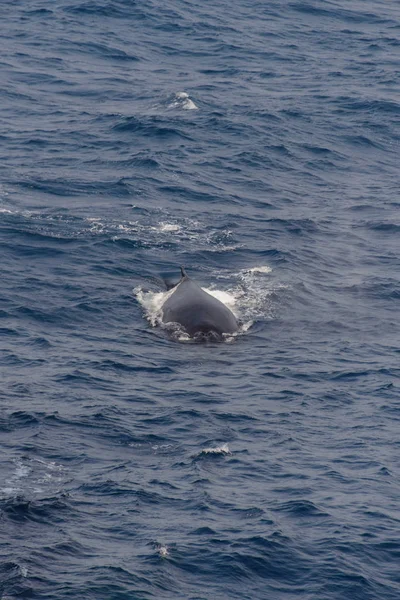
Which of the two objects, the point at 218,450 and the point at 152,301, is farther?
the point at 152,301

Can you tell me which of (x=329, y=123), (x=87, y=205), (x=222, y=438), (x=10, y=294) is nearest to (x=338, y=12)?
(x=329, y=123)

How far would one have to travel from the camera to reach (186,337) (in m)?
52.1

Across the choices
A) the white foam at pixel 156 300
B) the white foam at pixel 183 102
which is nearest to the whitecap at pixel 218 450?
the white foam at pixel 156 300

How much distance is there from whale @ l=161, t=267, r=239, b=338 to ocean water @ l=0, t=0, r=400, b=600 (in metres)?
0.75

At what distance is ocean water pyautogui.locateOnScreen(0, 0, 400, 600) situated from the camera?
120 ft

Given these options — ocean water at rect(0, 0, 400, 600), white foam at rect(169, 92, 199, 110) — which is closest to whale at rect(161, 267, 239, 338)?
ocean water at rect(0, 0, 400, 600)

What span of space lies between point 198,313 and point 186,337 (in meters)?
1.36

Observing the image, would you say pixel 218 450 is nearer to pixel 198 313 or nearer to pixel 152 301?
pixel 198 313

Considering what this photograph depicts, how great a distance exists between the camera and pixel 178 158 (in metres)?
75.4

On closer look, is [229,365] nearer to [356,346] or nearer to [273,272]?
[356,346]

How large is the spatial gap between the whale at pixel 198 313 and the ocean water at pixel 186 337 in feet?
2.44

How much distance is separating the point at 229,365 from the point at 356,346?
251 inches

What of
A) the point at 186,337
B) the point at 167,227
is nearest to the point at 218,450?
the point at 186,337

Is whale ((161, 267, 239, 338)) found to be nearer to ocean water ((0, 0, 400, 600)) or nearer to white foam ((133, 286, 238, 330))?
white foam ((133, 286, 238, 330))
